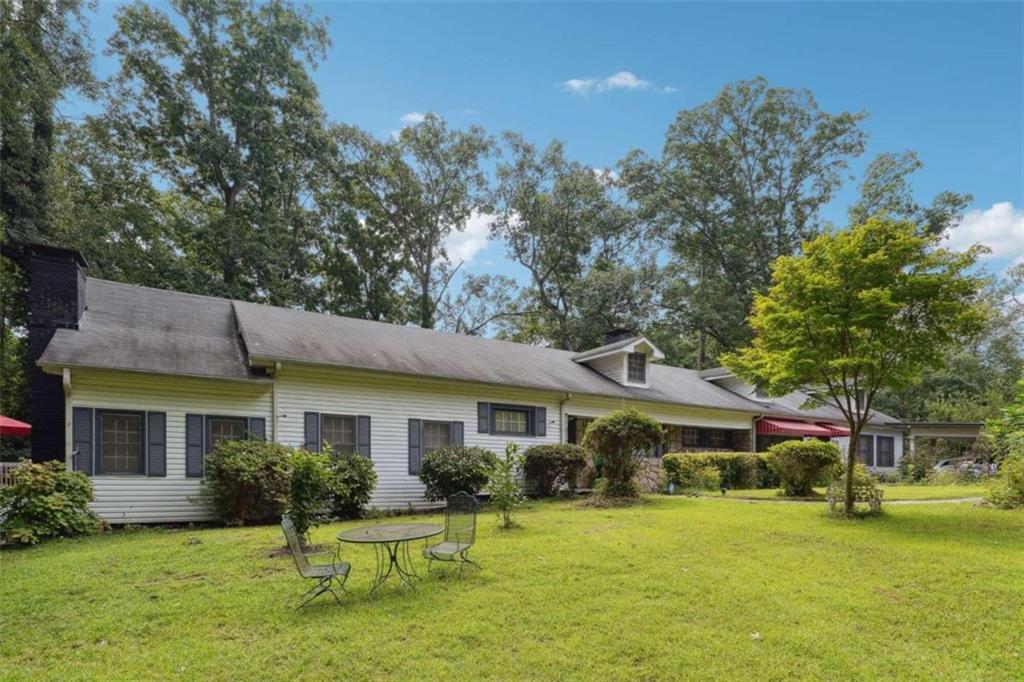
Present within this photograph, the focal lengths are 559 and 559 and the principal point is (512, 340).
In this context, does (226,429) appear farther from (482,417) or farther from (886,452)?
(886,452)

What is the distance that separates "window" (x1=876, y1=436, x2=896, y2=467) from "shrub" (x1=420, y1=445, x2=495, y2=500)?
72.7ft

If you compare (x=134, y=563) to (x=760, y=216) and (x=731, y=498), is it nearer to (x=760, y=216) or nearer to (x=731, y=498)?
(x=731, y=498)

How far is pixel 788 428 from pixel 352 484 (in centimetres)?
1709

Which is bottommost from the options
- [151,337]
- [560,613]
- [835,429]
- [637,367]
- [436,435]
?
[835,429]

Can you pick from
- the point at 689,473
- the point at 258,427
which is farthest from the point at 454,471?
the point at 689,473

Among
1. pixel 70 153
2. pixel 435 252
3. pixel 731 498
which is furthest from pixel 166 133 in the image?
pixel 731 498

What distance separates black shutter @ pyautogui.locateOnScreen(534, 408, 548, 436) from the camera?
16.5 meters

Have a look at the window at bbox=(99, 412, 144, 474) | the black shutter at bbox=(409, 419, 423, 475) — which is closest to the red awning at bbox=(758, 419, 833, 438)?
the black shutter at bbox=(409, 419, 423, 475)

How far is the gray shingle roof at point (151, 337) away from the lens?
10.7 metres

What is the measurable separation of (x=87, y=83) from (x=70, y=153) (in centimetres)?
551

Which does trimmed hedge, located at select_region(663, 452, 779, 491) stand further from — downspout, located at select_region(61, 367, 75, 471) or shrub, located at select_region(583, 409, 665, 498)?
downspout, located at select_region(61, 367, 75, 471)

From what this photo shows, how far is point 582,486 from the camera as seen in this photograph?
16.5 meters

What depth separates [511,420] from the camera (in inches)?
640

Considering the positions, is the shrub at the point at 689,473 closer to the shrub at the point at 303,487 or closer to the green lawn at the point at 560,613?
the green lawn at the point at 560,613
